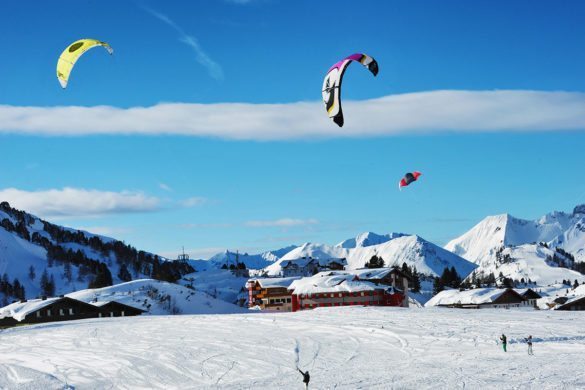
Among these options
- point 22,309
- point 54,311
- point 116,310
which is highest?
point 22,309

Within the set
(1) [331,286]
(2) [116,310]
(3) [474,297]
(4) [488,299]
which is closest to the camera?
(1) [331,286]

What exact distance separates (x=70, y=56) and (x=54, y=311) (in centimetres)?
5672

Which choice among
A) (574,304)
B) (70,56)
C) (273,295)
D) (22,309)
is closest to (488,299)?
(574,304)

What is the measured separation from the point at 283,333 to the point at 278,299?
2917 inches

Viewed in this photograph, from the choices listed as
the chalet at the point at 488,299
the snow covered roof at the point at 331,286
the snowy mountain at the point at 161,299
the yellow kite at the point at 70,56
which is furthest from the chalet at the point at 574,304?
the yellow kite at the point at 70,56

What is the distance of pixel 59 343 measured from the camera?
4888cm

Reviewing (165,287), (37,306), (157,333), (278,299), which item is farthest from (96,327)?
(278,299)

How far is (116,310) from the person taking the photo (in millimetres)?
94500

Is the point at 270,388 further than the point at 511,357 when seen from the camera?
No

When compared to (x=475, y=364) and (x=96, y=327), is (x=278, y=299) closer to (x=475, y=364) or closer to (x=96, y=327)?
(x=96, y=327)

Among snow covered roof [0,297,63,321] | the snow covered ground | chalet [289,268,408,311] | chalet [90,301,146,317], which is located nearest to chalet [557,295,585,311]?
chalet [289,268,408,311]

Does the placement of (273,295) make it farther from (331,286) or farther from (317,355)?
(317,355)

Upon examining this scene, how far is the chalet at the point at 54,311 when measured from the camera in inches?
3469

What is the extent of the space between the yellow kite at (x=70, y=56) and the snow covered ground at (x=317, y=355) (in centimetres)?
1550
